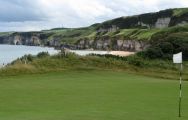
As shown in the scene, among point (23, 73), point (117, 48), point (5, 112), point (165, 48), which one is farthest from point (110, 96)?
→ point (117, 48)

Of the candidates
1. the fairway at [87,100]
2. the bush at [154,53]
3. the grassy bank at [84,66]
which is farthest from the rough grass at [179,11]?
the fairway at [87,100]

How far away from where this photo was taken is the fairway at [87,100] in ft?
65.6

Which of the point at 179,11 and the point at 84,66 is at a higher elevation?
the point at 179,11

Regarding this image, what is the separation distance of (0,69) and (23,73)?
6.72 feet

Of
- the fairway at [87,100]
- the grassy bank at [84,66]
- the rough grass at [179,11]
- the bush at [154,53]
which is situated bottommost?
the fairway at [87,100]

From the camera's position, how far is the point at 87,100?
25.7m

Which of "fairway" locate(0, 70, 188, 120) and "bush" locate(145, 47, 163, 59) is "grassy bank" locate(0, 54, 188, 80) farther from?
"bush" locate(145, 47, 163, 59)

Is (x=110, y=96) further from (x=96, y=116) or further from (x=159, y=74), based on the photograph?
(x=159, y=74)

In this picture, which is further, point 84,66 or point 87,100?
point 84,66

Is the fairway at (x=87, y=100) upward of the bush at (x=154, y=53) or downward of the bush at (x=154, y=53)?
downward

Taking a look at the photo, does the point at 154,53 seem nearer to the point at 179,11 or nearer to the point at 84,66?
the point at 84,66

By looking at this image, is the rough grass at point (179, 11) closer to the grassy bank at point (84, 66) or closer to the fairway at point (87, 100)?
the grassy bank at point (84, 66)

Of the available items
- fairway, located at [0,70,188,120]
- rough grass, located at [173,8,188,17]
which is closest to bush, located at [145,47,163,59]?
fairway, located at [0,70,188,120]

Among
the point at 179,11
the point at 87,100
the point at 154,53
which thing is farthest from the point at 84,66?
the point at 179,11
